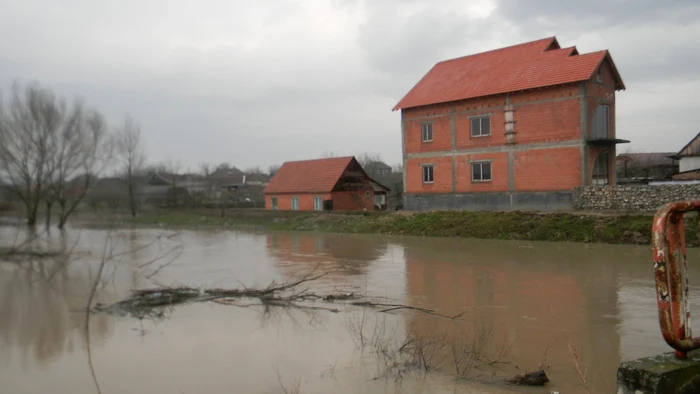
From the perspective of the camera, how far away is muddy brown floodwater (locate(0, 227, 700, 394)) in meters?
7.01

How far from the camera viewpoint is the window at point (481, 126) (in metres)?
29.1

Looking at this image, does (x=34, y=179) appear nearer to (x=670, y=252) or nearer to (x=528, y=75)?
(x=528, y=75)

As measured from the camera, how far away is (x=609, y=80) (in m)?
27.5

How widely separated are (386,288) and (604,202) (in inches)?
613

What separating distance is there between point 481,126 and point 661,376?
27117 mm

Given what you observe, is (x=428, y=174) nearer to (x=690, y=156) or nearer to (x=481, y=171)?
(x=481, y=171)

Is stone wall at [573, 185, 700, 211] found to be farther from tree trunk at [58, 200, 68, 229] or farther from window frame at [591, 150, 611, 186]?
tree trunk at [58, 200, 68, 229]

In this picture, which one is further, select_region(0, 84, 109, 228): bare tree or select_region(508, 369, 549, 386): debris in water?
select_region(0, 84, 109, 228): bare tree

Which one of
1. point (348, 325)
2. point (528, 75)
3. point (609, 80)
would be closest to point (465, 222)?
point (528, 75)

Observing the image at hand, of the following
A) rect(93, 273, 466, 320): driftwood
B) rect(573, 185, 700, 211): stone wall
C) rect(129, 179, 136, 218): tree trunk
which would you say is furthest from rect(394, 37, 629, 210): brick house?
rect(93, 273, 466, 320): driftwood

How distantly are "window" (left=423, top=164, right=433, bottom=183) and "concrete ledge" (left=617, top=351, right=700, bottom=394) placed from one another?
28359 millimetres

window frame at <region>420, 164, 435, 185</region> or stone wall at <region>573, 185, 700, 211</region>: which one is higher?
window frame at <region>420, 164, 435, 185</region>

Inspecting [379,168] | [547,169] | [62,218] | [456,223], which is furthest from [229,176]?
[547,169]

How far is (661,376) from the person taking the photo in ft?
10.8
